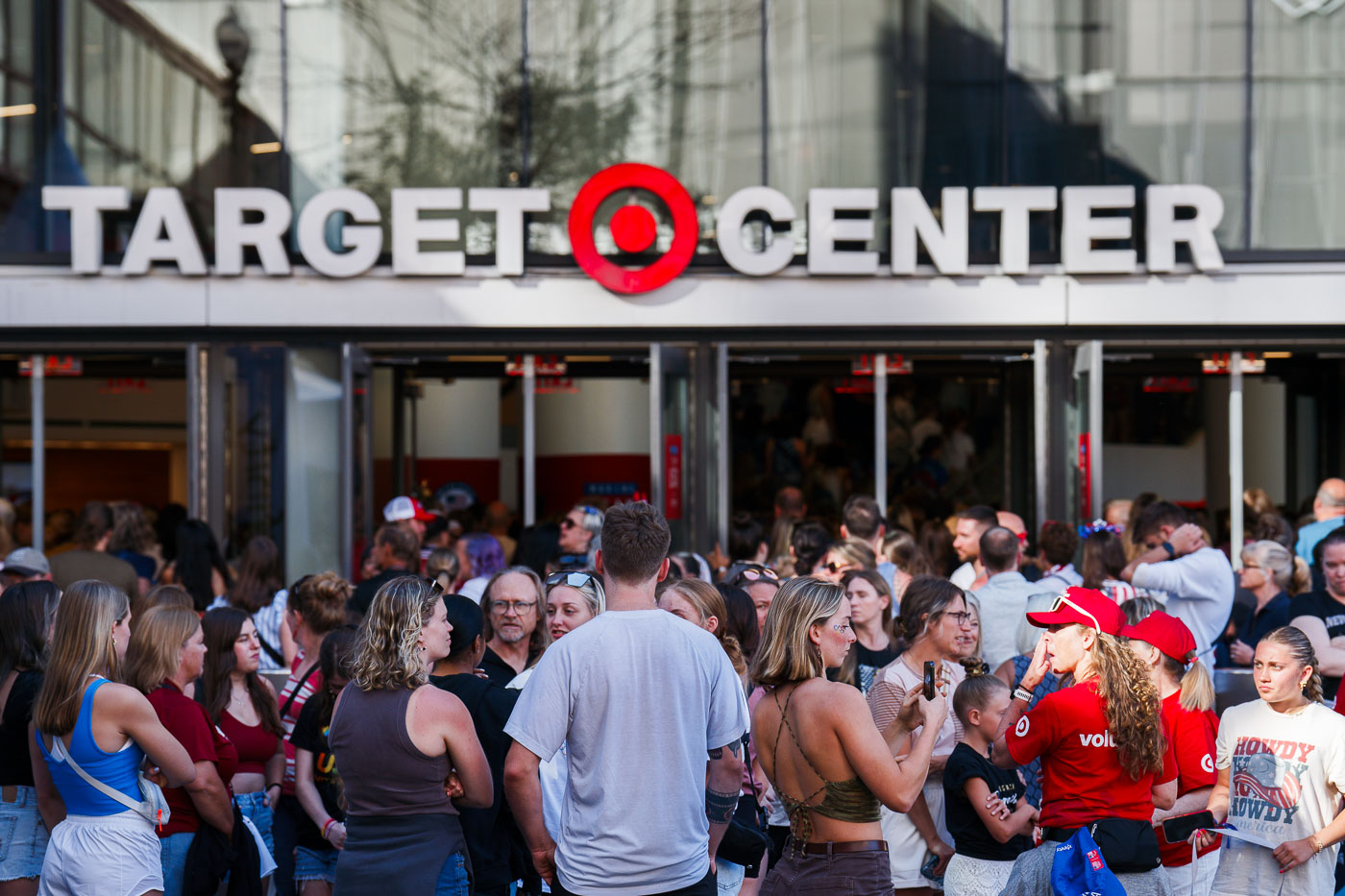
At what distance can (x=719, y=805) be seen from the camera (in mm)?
4418

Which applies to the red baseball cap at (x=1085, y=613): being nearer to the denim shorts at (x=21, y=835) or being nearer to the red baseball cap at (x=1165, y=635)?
the red baseball cap at (x=1165, y=635)

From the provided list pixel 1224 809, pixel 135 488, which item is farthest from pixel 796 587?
pixel 135 488

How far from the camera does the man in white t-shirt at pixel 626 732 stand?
13.2ft

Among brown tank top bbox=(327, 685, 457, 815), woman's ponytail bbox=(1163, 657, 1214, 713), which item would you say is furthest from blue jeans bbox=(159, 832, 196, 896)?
woman's ponytail bbox=(1163, 657, 1214, 713)

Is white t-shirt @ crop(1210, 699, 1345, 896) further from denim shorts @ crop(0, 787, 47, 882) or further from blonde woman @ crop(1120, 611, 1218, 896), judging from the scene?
denim shorts @ crop(0, 787, 47, 882)

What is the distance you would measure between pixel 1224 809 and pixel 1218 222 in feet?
26.8

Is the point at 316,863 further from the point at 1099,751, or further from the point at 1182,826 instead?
the point at 1182,826

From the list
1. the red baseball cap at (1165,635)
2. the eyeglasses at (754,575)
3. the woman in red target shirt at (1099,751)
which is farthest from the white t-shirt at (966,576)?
the woman in red target shirt at (1099,751)

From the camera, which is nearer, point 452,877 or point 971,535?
point 452,877

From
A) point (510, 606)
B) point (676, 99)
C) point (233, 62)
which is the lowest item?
point (510, 606)

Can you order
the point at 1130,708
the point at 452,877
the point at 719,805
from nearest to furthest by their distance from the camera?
the point at 719,805
the point at 452,877
the point at 1130,708

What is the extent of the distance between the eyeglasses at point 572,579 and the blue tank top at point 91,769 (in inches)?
62.8

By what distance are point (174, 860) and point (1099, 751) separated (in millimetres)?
3335

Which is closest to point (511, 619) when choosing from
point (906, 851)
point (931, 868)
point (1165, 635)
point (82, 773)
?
point (82, 773)
